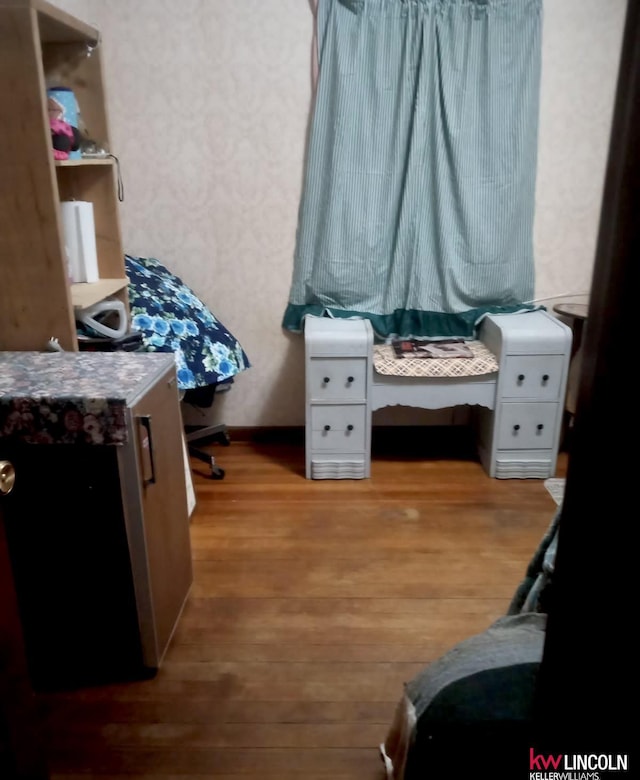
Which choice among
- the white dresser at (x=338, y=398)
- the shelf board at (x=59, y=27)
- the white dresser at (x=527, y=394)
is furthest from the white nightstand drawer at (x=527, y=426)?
the shelf board at (x=59, y=27)

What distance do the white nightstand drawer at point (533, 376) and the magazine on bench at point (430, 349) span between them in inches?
7.7

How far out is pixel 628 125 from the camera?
1.47 feet

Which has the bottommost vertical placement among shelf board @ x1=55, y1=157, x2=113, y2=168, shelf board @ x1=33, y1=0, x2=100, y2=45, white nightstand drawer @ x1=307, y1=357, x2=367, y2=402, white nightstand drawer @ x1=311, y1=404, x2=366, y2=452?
white nightstand drawer @ x1=311, y1=404, x2=366, y2=452

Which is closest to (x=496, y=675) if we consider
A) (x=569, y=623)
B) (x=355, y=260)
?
(x=569, y=623)

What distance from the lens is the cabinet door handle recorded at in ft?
5.01

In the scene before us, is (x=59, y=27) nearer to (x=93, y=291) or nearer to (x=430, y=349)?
(x=93, y=291)

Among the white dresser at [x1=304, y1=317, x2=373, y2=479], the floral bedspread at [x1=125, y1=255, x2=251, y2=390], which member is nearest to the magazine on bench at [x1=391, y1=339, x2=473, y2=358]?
the white dresser at [x1=304, y1=317, x2=373, y2=479]

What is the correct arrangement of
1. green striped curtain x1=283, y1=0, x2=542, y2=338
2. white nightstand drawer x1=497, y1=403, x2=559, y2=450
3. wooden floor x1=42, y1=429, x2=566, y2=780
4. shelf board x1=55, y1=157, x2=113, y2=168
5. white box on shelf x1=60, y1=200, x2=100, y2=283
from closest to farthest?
wooden floor x1=42, y1=429, x2=566, y2=780
shelf board x1=55, y1=157, x2=113, y2=168
white box on shelf x1=60, y1=200, x2=100, y2=283
green striped curtain x1=283, y1=0, x2=542, y2=338
white nightstand drawer x1=497, y1=403, x2=559, y2=450

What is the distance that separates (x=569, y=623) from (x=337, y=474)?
2.31 m

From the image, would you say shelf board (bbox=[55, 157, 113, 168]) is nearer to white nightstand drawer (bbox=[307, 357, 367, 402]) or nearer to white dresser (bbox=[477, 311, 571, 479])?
white nightstand drawer (bbox=[307, 357, 367, 402])

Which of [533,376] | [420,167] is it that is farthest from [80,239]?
[533,376]

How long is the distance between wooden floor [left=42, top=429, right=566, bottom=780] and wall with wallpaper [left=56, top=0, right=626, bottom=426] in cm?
97

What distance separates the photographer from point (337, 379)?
2.73m

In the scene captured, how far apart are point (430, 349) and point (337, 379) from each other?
1.60 feet
